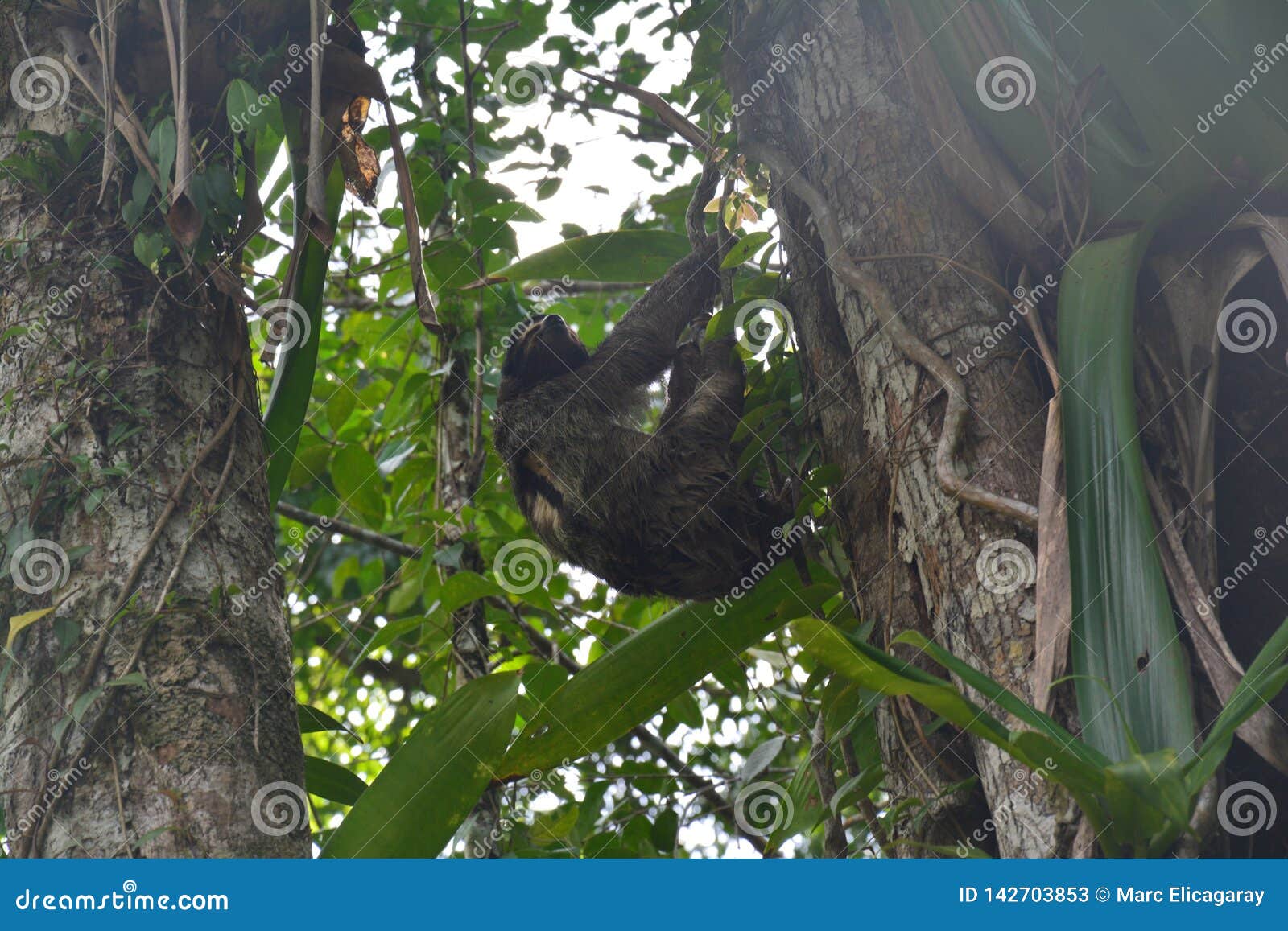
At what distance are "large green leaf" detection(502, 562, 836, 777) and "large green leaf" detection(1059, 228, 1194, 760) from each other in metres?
1.06

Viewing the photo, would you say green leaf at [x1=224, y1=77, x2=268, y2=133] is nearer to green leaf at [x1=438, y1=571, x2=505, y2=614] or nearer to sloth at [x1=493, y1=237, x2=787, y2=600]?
green leaf at [x1=438, y1=571, x2=505, y2=614]

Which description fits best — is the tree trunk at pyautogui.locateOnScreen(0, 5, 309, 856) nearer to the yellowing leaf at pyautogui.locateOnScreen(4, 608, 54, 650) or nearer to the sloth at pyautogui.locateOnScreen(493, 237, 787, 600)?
the yellowing leaf at pyautogui.locateOnScreen(4, 608, 54, 650)

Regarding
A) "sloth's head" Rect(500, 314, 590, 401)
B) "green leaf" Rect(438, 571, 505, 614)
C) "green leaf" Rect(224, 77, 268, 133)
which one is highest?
"green leaf" Rect(224, 77, 268, 133)

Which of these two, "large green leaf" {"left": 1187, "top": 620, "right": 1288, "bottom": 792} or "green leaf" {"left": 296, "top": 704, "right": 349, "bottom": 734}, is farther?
"green leaf" {"left": 296, "top": 704, "right": 349, "bottom": 734}

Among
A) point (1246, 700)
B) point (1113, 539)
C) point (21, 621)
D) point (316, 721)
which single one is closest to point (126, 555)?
point (21, 621)

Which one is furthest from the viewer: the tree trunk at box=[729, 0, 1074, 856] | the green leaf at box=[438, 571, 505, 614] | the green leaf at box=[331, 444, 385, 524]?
the green leaf at box=[331, 444, 385, 524]

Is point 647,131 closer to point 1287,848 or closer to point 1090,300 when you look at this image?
point 1090,300

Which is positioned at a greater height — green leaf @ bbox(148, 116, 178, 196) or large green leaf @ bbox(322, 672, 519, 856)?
green leaf @ bbox(148, 116, 178, 196)

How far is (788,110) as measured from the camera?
2900 mm

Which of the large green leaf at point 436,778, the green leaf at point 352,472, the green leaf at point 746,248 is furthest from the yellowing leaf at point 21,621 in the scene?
the green leaf at point 746,248

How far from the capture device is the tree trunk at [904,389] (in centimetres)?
203

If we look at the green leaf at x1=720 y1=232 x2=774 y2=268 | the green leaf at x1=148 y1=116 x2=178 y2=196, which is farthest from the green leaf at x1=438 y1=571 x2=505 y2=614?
the green leaf at x1=148 y1=116 x2=178 y2=196

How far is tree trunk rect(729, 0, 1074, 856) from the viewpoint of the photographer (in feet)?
6.66

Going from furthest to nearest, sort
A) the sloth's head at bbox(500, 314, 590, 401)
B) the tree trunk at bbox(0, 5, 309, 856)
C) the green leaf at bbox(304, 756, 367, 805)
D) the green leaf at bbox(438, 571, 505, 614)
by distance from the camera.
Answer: the sloth's head at bbox(500, 314, 590, 401)
the green leaf at bbox(438, 571, 505, 614)
the green leaf at bbox(304, 756, 367, 805)
the tree trunk at bbox(0, 5, 309, 856)
